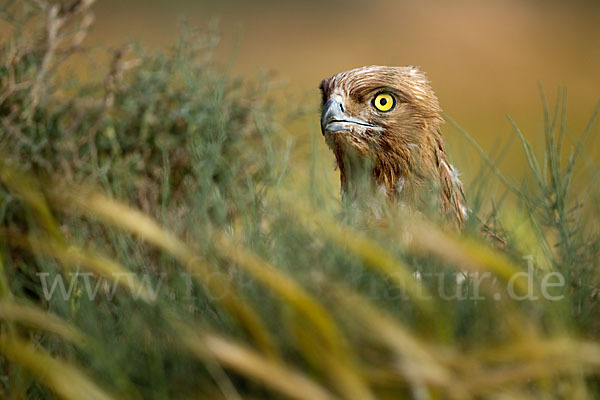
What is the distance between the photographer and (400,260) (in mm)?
1653

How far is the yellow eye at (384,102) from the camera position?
300 centimetres

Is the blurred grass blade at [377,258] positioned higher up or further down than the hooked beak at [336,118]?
further down

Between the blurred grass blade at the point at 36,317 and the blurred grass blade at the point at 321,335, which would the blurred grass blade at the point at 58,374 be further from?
the blurred grass blade at the point at 321,335

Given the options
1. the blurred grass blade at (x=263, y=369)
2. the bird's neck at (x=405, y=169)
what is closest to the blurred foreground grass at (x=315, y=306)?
the blurred grass blade at (x=263, y=369)

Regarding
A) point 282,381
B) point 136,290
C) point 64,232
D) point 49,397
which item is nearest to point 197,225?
point 136,290

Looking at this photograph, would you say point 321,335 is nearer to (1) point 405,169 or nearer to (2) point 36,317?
(2) point 36,317

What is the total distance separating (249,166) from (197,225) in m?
2.16

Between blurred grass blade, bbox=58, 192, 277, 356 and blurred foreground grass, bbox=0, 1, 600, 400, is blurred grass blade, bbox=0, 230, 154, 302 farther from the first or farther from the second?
blurred grass blade, bbox=58, 192, 277, 356

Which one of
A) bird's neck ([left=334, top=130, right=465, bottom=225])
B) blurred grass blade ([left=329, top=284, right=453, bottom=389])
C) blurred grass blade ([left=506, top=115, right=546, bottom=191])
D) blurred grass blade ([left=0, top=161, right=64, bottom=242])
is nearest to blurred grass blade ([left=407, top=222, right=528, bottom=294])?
blurred grass blade ([left=329, top=284, right=453, bottom=389])

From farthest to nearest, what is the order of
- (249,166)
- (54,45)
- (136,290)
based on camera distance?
(249,166)
(54,45)
(136,290)

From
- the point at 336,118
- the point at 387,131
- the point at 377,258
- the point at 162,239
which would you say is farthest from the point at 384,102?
the point at 162,239

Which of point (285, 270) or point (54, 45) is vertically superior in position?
point (54, 45)

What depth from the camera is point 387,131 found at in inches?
118

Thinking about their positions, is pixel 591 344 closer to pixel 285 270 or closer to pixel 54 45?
pixel 285 270
